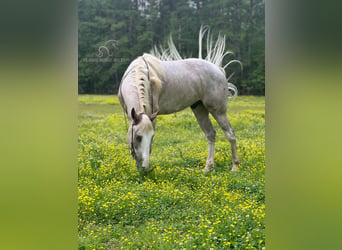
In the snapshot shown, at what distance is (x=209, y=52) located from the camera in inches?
126

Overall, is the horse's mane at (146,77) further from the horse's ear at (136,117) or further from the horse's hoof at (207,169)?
the horse's hoof at (207,169)

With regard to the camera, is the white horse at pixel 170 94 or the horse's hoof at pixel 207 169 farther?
the horse's hoof at pixel 207 169

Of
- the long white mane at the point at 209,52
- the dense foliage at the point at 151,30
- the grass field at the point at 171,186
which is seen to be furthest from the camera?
the long white mane at the point at 209,52

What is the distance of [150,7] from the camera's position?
3096mm

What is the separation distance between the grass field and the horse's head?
0.11 metres

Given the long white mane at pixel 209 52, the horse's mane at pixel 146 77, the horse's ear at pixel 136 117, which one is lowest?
the horse's ear at pixel 136 117

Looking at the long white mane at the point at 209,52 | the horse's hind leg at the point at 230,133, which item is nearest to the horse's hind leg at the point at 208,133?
the horse's hind leg at the point at 230,133

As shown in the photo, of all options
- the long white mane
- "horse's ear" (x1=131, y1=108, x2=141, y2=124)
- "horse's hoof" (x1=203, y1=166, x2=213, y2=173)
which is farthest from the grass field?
the long white mane

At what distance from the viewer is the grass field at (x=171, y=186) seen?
277cm

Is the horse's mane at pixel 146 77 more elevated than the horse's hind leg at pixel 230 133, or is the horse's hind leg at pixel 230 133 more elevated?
the horse's mane at pixel 146 77

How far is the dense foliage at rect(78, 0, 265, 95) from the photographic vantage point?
3.01 metres
